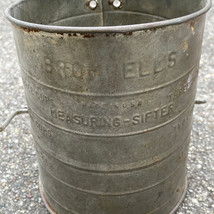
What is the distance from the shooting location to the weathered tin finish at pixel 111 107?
Result: 1124mm

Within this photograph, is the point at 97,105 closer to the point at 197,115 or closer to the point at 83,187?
the point at 83,187

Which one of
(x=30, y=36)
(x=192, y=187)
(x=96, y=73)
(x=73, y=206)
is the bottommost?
(x=192, y=187)

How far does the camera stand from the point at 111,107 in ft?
4.08

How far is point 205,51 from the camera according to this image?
3928 millimetres

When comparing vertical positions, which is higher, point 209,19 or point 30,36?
point 30,36

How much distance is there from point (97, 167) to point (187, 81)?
24.5 inches

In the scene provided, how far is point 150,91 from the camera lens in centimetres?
123

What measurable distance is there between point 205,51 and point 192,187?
2.39 metres

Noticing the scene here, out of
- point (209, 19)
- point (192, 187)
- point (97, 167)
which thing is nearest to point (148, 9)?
point (97, 167)

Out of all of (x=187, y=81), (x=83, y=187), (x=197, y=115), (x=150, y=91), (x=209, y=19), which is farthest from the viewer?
(x=209, y=19)

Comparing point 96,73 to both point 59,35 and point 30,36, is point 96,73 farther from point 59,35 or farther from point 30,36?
Result: point 30,36

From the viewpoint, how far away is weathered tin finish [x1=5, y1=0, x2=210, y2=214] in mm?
1124

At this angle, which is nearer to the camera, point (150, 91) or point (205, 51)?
point (150, 91)

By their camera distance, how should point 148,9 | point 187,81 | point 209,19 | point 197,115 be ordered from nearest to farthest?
point 187,81, point 148,9, point 197,115, point 209,19
